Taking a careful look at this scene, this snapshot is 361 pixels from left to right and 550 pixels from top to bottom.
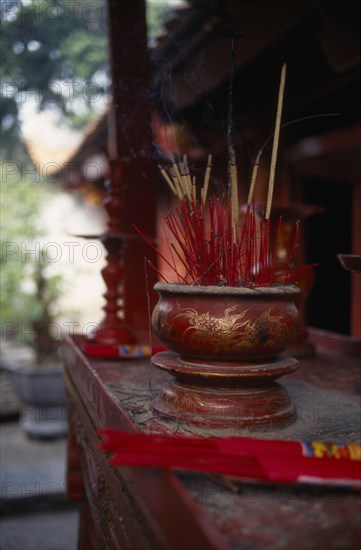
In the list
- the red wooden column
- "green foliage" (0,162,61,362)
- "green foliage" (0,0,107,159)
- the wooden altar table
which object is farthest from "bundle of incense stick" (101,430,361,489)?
"green foliage" (0,0,107,159)

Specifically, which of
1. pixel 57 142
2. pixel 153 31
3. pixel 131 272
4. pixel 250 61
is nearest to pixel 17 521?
pixel 131 272

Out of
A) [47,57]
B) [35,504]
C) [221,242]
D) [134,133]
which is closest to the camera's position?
[221,242]

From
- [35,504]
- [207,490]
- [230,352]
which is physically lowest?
[35,504]

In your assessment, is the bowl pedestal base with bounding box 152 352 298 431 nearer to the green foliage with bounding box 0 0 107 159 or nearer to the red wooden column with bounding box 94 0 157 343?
the red wooden column with bounding box 94 0 157 343

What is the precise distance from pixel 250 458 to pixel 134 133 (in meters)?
2.19

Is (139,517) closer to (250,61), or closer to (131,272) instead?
(131,272)

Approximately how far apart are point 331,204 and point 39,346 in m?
3.10

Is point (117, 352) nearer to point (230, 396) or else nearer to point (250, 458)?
point (230, 396)

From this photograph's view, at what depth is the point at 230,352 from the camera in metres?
1.06

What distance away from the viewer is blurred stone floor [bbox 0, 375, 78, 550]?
10.2 ft

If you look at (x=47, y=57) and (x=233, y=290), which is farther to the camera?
(x=47, y=57)

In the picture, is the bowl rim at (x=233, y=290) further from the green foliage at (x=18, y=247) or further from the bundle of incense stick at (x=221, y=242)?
the green foliage at (x=18, y=247)

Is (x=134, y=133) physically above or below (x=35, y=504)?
above

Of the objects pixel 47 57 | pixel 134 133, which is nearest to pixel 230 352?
pixel 134 133
